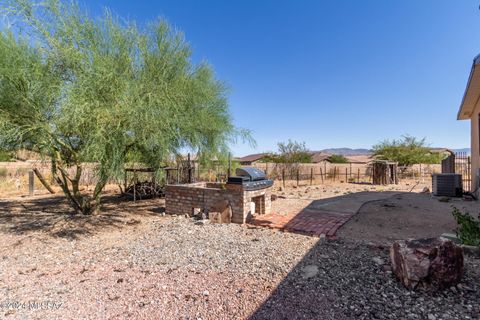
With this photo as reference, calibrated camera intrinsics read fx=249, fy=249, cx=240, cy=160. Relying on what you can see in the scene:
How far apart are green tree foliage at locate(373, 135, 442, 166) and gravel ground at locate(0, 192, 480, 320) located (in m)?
21.7

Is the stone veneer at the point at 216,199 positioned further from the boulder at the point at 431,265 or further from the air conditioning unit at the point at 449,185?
the air conditioning unit at the point at 449,185

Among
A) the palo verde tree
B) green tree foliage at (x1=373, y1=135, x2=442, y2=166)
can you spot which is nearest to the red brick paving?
the palo verde tree

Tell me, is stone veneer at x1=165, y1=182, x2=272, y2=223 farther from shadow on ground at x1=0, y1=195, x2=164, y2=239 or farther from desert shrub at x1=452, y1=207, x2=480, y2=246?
desert shrub at x1=452, y1=207, x2=480, y2=246

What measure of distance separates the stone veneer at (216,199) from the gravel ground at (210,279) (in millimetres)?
713

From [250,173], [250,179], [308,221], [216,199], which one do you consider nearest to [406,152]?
[308,221]

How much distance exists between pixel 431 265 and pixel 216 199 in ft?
14.3

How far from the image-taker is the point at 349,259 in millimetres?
3486

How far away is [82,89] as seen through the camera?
14.6 ft

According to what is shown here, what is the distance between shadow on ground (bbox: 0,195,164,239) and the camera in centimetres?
555

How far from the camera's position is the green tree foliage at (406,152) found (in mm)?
21812

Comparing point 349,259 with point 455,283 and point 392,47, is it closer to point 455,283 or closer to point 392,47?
point 455,283

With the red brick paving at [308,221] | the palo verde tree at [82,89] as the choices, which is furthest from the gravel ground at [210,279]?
the palo verde tree at [82,89]

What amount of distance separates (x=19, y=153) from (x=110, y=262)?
4.73 meters

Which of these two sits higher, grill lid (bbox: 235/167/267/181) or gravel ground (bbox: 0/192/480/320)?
grill lid (bbox: 235/167/267/181)
